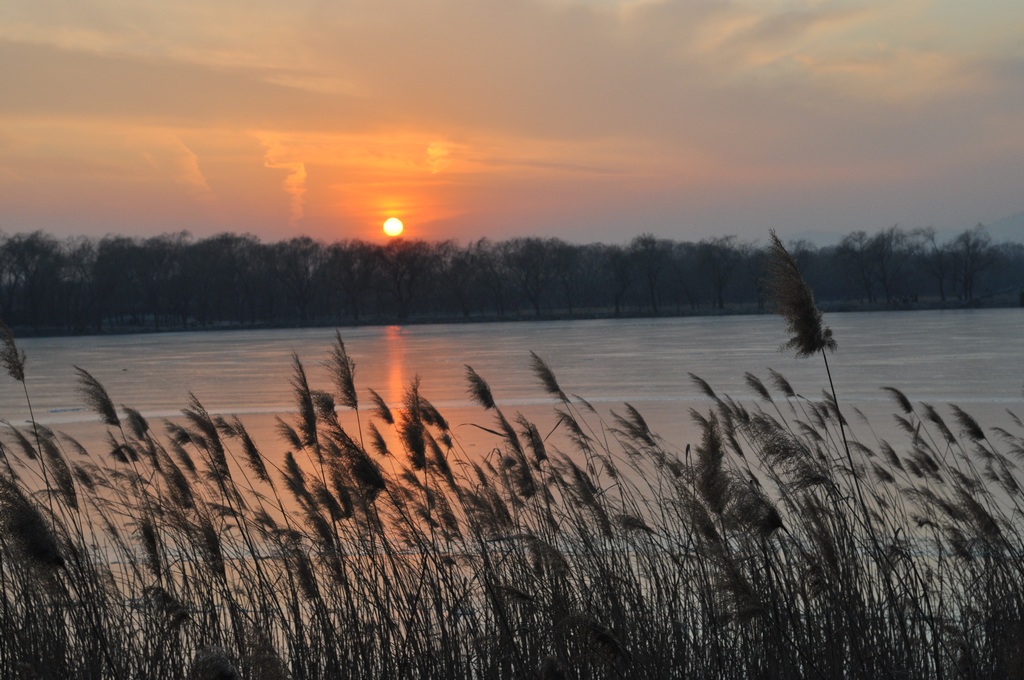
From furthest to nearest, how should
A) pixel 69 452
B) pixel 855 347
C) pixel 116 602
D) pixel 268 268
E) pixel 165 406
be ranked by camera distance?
1. pixel 268 268
2. pixel 855 347
3. pixel 165 406
4. pixel 69 452
5. pixel 116 602

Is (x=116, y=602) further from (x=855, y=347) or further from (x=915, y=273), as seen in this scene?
(x=915, y=273)

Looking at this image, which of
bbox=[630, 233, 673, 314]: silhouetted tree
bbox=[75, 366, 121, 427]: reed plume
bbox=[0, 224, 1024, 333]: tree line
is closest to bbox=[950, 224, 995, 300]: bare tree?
bbox=[0, 224, 1024, 333]: tree line

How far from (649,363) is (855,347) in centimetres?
918

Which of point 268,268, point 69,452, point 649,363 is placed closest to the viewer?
point 69,452

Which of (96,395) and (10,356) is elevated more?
(10,356)

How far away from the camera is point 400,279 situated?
125m

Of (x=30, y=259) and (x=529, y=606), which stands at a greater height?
(x=30, y=259)

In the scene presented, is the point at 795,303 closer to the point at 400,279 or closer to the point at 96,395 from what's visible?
the point at 96,395

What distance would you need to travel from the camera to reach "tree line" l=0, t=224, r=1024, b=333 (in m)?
113

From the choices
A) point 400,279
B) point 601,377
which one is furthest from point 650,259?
point 601,377

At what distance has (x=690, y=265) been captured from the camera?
465 ft

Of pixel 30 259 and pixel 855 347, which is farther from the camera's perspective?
pixel 30 259

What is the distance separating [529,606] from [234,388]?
22904 millimetres

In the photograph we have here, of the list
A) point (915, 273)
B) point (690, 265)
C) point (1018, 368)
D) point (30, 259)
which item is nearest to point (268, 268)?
point (30, 259)
